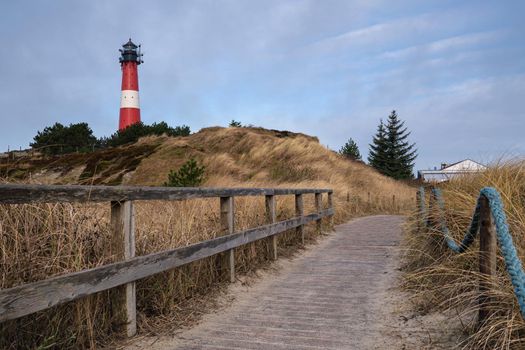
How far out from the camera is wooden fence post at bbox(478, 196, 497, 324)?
368 cm

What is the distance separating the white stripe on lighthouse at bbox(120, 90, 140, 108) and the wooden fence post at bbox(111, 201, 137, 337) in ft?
179

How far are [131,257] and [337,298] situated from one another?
2732 mm

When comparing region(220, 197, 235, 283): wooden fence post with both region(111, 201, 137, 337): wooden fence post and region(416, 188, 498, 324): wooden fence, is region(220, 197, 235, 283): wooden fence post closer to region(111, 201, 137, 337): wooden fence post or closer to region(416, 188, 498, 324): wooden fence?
region(111, 201, 137, 337): wooden fence post

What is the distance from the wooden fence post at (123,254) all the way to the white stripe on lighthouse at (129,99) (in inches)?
2150

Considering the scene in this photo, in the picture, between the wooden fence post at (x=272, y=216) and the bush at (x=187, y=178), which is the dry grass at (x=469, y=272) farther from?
the bush at (x=187, y=178)

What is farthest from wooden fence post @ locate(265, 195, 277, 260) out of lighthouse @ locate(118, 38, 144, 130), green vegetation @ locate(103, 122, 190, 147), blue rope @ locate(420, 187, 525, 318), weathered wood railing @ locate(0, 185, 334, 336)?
lighthouse @ locate(118, 38, 144, 130)

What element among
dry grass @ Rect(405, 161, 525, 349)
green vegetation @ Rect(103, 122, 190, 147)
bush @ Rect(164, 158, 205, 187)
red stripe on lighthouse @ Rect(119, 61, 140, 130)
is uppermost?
red stripe on lighthouse @ Rect(119, 61, 140, 130)

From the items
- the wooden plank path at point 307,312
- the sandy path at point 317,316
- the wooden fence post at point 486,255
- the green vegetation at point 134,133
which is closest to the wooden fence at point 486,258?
the wooden fence post at point 486,255

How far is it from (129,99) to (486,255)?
56457 mm

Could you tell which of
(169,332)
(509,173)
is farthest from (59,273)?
(509,173)

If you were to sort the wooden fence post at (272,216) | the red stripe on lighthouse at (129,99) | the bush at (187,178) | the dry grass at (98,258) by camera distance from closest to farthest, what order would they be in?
the dry grass at (98,258)
the wooden fence post at (272,216)
the bush at (187,178)
the red stripe on lighthouse at (129,99)

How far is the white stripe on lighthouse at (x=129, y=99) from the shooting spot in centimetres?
5662

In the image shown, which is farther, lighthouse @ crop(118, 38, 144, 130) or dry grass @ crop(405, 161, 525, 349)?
lighthouse @ crop(118, 38, 144, 130)

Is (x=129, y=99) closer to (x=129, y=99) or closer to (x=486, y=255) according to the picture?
(x=129, y=99)
